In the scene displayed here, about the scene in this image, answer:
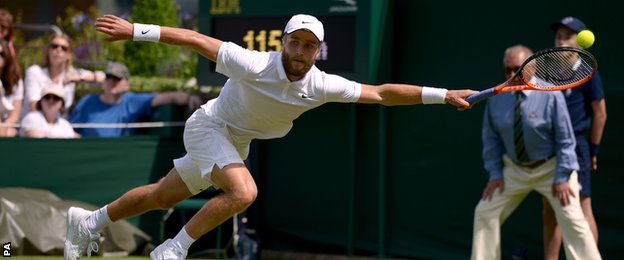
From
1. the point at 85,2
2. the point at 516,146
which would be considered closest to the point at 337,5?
the point at 516,146

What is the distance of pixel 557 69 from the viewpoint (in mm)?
7547

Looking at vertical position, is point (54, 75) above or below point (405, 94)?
below

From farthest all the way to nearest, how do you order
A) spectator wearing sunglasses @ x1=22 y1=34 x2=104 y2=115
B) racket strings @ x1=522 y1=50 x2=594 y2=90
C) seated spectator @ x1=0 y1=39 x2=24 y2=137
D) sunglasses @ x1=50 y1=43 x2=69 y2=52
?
sunglasses @ x1=50 y1=43 x2=69 y2=52
spectator wearing sunglasses @ x1=22 y1=34 x2=104 y2=115
seated spectator @ x1=0 y1=39 x2=24 y2=137
racket strings @ x1=522 y1=50 x2=594 y2=90

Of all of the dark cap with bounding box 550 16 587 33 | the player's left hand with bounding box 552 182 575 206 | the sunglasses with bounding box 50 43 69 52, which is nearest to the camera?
the player's left hand with bounding box 552 182 575 206

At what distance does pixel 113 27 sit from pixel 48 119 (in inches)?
151

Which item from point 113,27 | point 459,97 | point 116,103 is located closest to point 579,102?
point 459,97

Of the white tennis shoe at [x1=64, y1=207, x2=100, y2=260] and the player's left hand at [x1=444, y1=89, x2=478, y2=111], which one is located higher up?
the player's left hand at [x1=444, y1=89, x2=478, y2=111]

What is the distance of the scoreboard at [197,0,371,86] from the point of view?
951 centimetres

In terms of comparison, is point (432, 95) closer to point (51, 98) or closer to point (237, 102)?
point (237, 102)

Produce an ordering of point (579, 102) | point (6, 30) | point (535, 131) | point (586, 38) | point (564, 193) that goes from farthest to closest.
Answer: point (6, 30), point (579, 102), point (535, 131), point (564, 193), point (586, 38)

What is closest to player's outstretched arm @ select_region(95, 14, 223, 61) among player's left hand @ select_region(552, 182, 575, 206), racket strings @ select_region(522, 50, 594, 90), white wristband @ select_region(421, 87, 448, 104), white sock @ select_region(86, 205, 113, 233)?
white wristband @ select_region(421, 87, 448, 104)

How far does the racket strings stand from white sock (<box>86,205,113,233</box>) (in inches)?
102

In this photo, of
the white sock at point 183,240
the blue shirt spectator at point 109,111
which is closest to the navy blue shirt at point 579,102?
the white sock at point 183,240

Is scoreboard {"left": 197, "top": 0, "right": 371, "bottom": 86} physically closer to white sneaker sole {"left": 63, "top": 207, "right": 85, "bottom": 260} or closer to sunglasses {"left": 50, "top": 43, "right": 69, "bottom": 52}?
sunglasses {"left": 50, "top": 43, "right": 69, "bottom": 52}
